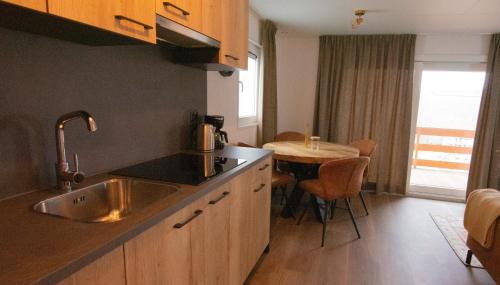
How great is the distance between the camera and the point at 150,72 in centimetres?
172

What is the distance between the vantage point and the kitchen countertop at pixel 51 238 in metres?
0.63

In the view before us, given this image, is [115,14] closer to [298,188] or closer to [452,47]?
[298,188]

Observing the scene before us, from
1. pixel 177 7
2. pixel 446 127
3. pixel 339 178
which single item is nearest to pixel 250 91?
pixel 339 178

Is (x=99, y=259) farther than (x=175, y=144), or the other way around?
(x=175, y=144)

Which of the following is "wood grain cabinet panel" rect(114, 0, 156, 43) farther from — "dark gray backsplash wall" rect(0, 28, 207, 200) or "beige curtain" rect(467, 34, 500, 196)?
"beige curtain" rect(467, 34, 500, 196)

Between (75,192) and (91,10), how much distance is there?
715mm

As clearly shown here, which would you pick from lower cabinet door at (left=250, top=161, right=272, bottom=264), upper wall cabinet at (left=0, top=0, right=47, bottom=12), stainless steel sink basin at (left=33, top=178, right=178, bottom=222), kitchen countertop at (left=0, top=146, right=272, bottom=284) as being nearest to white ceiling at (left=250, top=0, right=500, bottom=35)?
lower cabinet door at (left=250, top=161, right=272, bottom=264)

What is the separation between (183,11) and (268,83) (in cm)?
243

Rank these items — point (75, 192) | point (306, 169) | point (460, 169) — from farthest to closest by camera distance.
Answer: point (460, 169), point (306, 169), point (75, 192)

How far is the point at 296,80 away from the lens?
448 cm

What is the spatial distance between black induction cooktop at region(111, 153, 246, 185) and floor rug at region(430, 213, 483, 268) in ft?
7.14

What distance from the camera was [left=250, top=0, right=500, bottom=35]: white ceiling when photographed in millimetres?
2744

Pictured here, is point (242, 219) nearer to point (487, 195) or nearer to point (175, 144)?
point (175, 144)

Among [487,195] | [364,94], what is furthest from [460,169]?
[487,195]
